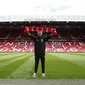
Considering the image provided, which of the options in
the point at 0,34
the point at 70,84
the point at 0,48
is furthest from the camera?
the point at 0,34

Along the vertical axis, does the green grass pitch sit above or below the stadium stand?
below

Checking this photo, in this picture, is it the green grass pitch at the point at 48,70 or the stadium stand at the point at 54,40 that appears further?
the stadium stand at the point at 54,40

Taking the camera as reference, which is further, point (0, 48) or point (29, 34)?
point (0, 48)

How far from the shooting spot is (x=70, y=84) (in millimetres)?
11188

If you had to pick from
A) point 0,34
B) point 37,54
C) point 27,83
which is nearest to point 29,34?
point 37,54

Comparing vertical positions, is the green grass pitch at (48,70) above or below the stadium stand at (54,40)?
below

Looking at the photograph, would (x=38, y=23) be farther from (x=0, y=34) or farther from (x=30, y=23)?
(x=0, y=34)

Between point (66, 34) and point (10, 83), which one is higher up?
point (66, 34)

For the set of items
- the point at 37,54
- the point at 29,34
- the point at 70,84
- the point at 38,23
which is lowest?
the point at 70,84

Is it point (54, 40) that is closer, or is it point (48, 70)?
point (48, 70)

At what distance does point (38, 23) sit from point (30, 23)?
1910mm

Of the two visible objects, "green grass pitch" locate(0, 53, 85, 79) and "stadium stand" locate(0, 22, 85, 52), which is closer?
"green grass pitch" locate(0, 53, 85, 79)

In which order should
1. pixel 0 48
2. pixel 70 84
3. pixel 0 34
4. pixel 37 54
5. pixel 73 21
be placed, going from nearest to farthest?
pixel 70 84, pixel 37 54, pixel 0 48, pixel 73 21, pixel 0 34

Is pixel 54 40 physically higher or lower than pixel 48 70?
higher
